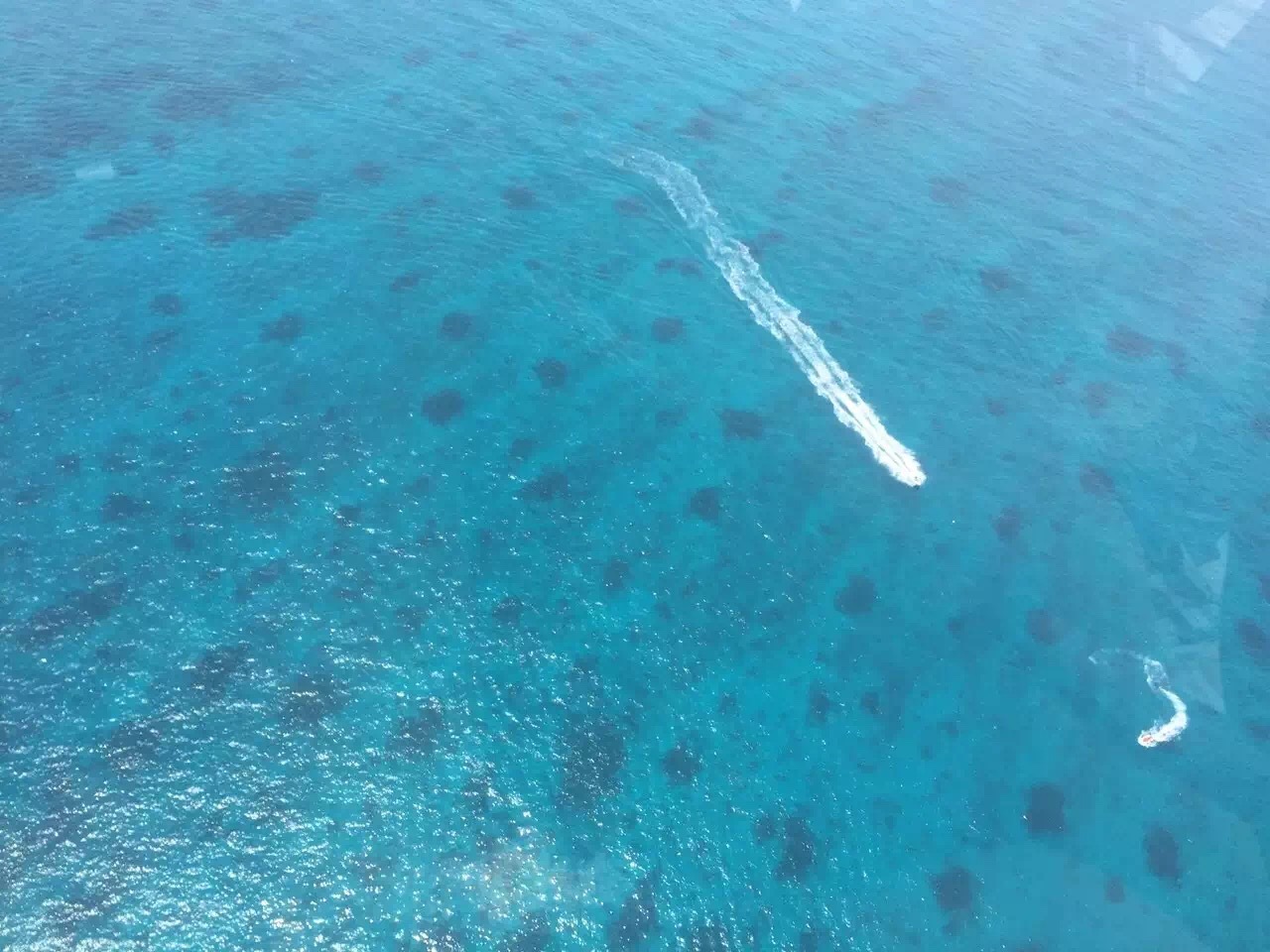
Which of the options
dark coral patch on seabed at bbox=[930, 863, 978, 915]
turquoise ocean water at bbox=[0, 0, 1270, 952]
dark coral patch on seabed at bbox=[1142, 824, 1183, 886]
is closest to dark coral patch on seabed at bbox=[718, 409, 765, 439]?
turquoise ocean water at bbox=[0, 0, 1270, 952]

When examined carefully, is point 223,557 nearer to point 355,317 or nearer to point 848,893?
point 355,317

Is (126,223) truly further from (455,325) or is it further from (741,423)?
(741,423)

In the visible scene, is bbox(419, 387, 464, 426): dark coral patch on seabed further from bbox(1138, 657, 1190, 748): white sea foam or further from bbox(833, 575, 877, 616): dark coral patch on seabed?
bbox(1138, 657, 1190, 748): white sea foam

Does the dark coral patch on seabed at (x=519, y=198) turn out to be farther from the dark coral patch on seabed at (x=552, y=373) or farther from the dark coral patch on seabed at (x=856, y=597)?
the dark coral patch on seabed at (x=856, y=597)

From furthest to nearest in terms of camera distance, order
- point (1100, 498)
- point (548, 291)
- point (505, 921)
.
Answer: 1. point (548, 291)
2. point (1100, 498)
3. point (505, 921)

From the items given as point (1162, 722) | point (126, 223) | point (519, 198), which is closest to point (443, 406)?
point (519, 198)

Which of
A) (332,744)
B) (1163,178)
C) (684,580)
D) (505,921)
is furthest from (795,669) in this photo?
(1163,178)

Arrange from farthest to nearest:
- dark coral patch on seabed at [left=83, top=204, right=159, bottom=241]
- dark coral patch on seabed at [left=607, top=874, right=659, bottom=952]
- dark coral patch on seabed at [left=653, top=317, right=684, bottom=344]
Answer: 1. dark coral patch on seabed at [left=83, top=204, right=159, bottom=241]
2. dark coral patch on seabed at [left=653, top=317, right=684, bottom=344]
3. dark coral patch on seabed at [left=607, top=874, right=659, bottom=952]
